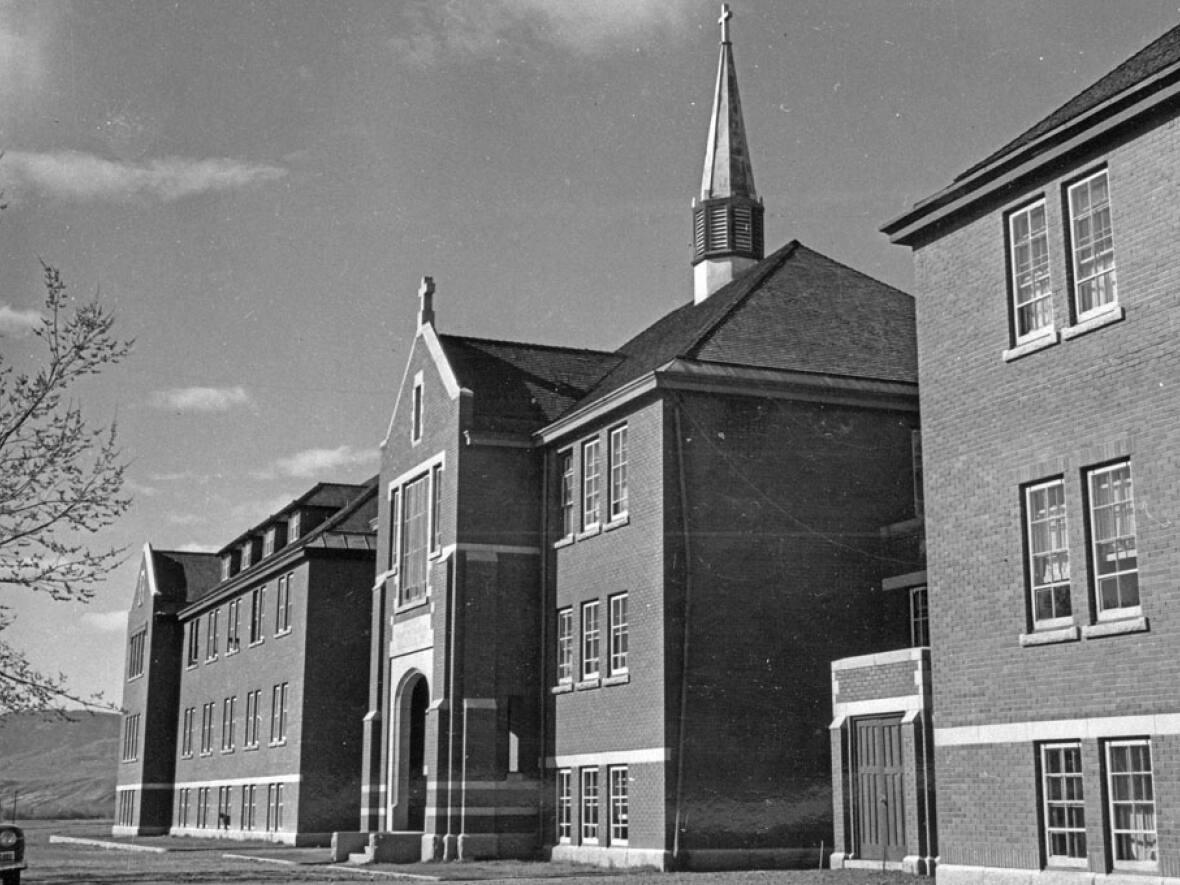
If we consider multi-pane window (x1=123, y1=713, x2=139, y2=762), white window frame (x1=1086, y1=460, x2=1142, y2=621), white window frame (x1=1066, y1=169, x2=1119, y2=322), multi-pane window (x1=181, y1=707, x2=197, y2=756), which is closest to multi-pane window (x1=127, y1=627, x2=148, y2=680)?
multi-pane window (x1=123, y1=713, x2=139, y2=762)

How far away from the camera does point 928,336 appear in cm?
2206

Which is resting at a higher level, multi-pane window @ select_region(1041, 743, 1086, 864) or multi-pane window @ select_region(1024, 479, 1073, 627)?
A: multi-pane window @ select_region(1024, 479, 1073, 627)

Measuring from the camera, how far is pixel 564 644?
33844 mm

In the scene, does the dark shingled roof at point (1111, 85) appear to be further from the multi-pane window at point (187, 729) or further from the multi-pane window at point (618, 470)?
the multi-pane window at point (187, 729)

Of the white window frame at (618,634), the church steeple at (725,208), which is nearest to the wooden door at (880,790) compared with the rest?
the white window frame at (618,634)

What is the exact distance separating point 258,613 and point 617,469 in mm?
24540

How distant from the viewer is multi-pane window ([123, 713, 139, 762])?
222ft

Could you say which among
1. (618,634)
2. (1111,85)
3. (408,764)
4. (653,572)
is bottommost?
(408,764)

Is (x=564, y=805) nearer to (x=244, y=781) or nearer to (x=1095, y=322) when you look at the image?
(x=1095, y=322)

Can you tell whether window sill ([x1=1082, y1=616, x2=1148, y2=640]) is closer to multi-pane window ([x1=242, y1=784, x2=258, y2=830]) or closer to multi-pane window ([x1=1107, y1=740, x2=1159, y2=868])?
multi-pane window ([x1=1107, y1=740, x2=1159, y2=868])

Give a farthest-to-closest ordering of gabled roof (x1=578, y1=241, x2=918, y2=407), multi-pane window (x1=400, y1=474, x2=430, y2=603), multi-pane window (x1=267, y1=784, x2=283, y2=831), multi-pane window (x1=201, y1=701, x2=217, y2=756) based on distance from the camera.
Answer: multi-pane window (x1=201, y1=701, x2=217, y2=756) → multi-pane window (x1=267, y1=784, x2=283, y2=831) → multi-pane window (x1=400, y1=474, x2=430, y2=603) → gabled roof (x1=578, y1=241, x2=918, y2=407)

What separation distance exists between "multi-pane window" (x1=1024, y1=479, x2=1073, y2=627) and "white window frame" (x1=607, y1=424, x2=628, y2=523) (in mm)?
12857

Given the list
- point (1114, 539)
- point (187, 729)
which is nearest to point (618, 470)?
point (1114, 539)

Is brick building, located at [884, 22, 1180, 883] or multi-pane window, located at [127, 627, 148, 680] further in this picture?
multi-pane window, located at [127, 627, 148, 680]
